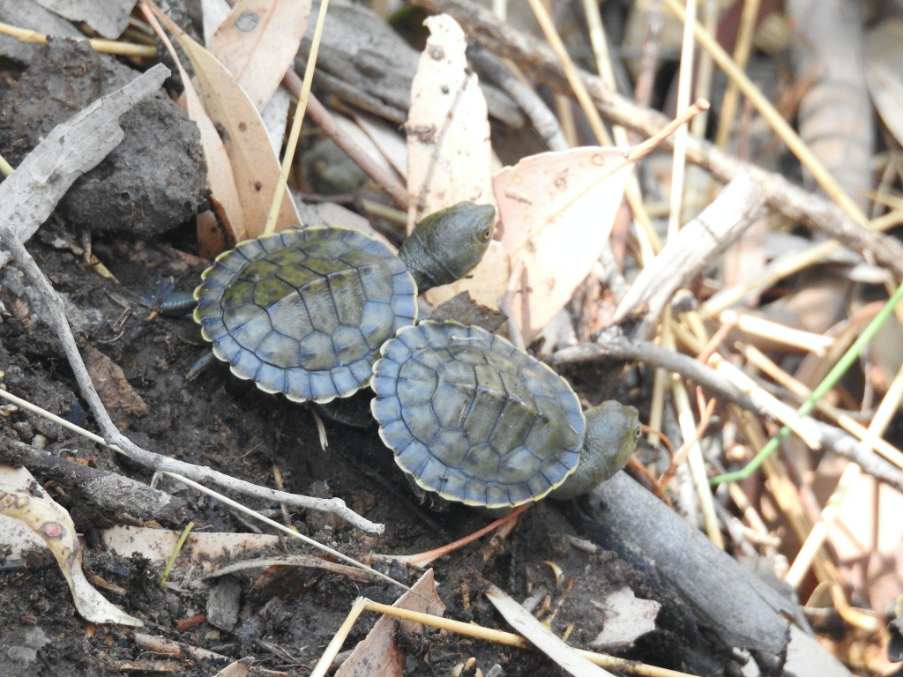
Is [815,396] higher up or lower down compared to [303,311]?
lower down

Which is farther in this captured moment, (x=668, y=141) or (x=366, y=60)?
(x=668, y=141)

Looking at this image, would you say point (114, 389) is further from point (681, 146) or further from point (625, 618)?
point (681, 146)

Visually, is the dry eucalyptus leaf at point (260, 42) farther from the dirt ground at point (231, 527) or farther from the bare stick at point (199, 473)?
the bare stick at point (199, 473)

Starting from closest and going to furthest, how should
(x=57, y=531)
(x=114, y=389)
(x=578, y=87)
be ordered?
(x=57, y=531)
(x=114, y=389)
(x=578, y=87)

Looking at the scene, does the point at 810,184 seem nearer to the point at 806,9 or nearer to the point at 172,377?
the point at 806,9

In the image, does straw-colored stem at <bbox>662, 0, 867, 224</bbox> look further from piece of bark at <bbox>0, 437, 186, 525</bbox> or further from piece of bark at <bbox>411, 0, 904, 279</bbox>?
piece of bark at <bbox>0, 437, 186, 525</bbox>

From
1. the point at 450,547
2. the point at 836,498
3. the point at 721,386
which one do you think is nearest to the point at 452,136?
the point at 721,386

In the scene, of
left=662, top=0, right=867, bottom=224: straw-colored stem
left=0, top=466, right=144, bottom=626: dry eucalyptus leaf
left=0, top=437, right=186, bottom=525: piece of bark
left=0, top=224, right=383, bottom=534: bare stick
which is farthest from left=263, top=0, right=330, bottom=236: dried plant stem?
left=662, top=0, right=867, bottom=224: straw-colored stem

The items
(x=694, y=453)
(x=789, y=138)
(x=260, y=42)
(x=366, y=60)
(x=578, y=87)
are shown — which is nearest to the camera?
(x=260, y=42)
